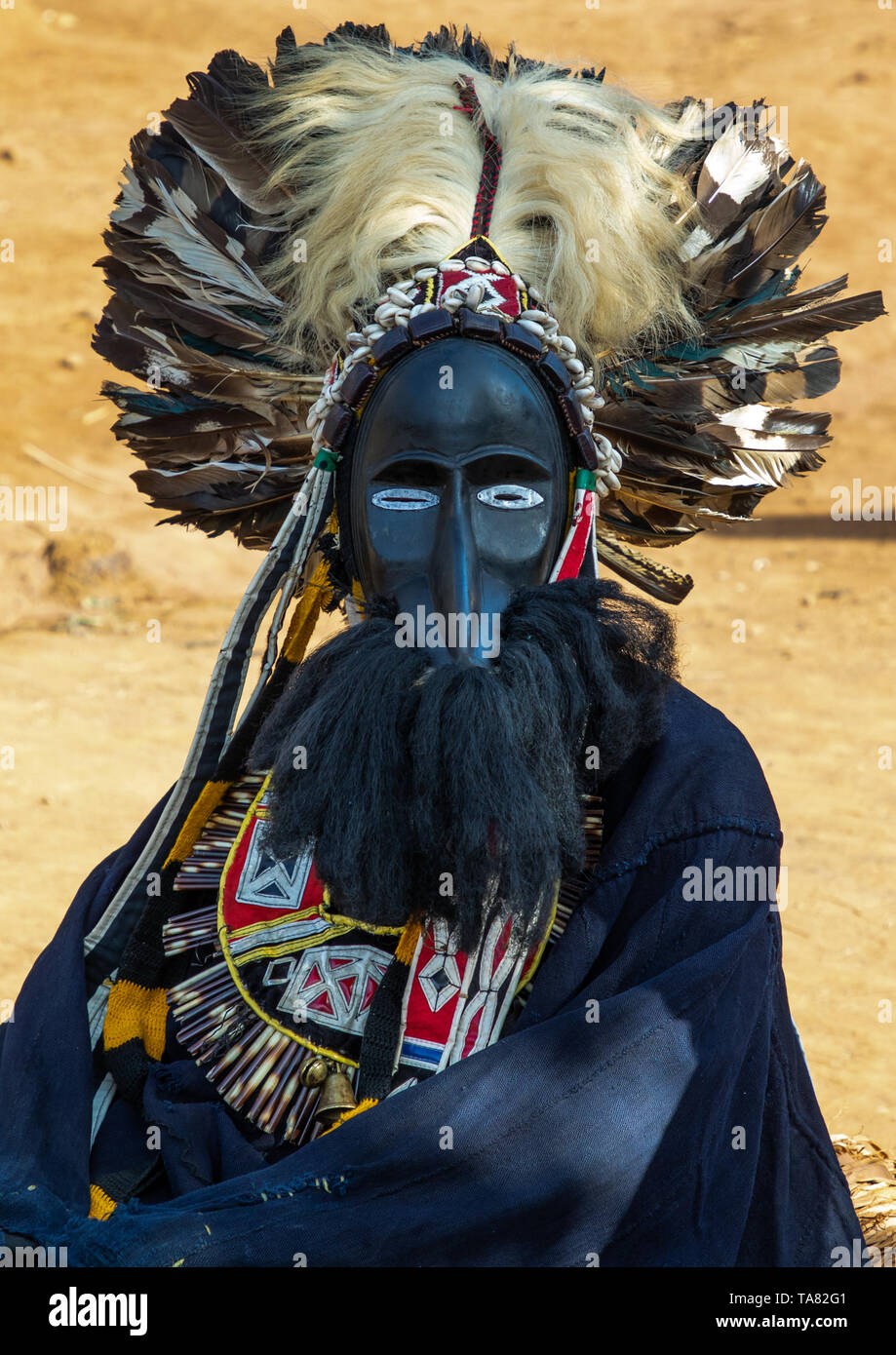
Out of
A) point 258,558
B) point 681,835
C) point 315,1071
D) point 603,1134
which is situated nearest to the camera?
point 603,1134

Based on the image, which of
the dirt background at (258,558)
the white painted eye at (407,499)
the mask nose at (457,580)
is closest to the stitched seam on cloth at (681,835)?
the mask nose at (457,580)

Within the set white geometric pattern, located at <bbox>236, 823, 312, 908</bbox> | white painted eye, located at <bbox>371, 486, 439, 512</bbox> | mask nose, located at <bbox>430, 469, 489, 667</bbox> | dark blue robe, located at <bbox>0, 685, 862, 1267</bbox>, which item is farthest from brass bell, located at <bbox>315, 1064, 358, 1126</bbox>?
white painted eye, located at <bbox>371, 486, 439, 512</bbox>

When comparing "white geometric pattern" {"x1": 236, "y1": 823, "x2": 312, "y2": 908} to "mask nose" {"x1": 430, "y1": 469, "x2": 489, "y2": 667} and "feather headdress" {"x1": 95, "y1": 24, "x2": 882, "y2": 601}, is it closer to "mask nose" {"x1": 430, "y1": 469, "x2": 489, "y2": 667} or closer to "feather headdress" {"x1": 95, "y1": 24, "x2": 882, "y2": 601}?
"mask nose" {"x1": 430, "y1": 469, "x2": 489, "y2": 667}

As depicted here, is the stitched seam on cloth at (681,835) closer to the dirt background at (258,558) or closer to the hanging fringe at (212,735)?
the hanging fringe at (212,735)

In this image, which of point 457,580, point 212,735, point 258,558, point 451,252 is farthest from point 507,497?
point 258,558

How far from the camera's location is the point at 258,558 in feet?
33.4

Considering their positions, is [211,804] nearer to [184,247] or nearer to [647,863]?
[647,863]

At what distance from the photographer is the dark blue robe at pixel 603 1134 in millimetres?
1903

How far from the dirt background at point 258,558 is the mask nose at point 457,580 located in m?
1.22

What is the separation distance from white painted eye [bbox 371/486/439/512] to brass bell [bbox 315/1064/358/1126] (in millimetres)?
921

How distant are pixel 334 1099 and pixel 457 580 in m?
0.84

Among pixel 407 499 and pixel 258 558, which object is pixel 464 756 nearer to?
pixel 407 499

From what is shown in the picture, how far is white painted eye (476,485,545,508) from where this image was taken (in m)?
2.33

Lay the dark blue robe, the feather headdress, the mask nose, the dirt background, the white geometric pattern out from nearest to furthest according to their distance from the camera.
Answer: the dark blue robe < the mask nose < the white geometric pattern < the feather headdress < the dirt background
